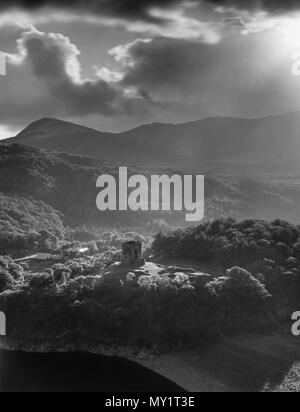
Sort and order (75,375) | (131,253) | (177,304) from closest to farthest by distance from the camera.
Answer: (75,375) < (177,304) < (131,253)

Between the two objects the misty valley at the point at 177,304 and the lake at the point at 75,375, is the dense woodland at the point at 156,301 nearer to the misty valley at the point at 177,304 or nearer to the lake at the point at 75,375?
the misty valley at the point at 177,304

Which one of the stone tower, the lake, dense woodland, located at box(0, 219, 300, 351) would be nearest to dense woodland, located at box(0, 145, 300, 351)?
dense woodland, located at box(0, 219, 300, 351)

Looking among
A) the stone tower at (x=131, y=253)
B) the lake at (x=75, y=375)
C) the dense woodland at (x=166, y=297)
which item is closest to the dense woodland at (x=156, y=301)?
the dense woodland at (x=166, y=297)

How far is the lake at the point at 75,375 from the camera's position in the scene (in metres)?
77.0

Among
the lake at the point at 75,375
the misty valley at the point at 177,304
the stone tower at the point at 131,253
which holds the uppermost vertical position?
the stone tower at the point at 131,253

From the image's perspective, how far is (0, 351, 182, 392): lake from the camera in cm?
7700

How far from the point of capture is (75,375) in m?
80.6

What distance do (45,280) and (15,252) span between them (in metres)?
43.6

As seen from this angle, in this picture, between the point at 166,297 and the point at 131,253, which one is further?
the point at 131,253

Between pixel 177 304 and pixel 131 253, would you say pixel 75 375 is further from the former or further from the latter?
pixel 131 253

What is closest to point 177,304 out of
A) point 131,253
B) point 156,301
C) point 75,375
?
point 156,301

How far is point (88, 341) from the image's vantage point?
293 ft

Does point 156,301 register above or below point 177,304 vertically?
above
